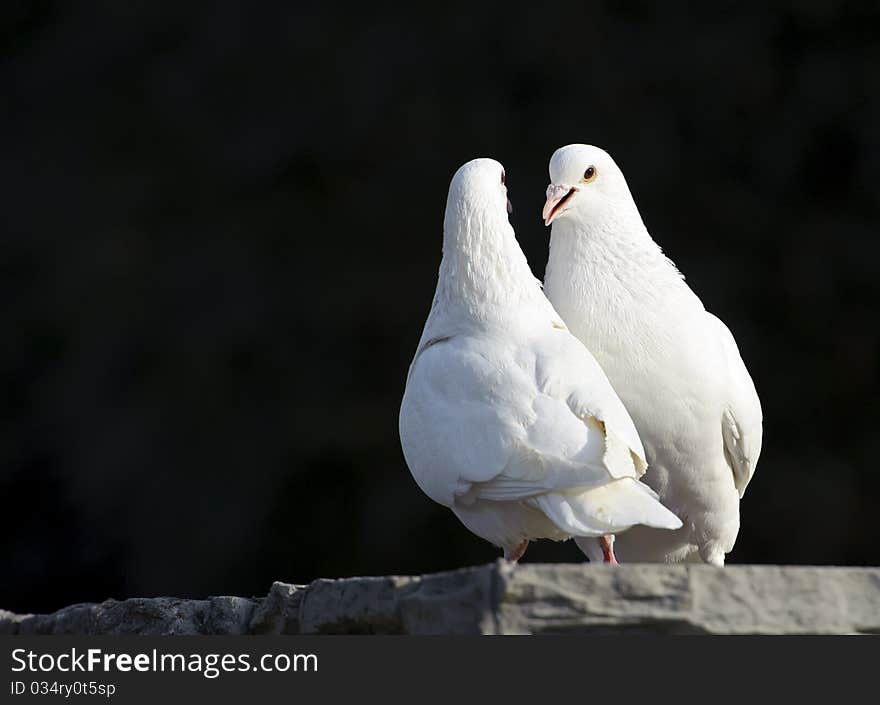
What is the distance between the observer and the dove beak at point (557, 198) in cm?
365

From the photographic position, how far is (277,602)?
284 cm

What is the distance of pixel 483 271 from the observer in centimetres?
324

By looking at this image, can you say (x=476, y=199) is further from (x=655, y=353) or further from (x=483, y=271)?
(x=655, y=353)

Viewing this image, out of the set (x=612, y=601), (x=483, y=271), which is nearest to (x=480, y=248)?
(x=483, y=271)

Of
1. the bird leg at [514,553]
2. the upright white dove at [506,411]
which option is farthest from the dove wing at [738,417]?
the bird leg at [514,553]

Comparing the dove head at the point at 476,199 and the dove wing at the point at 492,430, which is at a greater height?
the dove head at the point at 476,199

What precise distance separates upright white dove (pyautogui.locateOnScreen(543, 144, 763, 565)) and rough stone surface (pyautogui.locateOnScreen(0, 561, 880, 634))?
1089 mm

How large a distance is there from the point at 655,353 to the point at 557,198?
0.50 m

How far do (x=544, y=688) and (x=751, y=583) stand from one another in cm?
45

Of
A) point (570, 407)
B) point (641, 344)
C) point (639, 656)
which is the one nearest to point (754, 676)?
point (639, 656)

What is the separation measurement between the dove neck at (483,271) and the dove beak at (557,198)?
356 mm

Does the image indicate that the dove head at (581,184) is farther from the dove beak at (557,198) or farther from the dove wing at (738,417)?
the dove wing at (738,417)

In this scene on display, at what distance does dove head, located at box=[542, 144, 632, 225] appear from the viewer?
372 centimetres

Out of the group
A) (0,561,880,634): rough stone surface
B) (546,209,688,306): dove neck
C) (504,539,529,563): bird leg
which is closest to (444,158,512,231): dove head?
(546,209,688,306): dove neck
